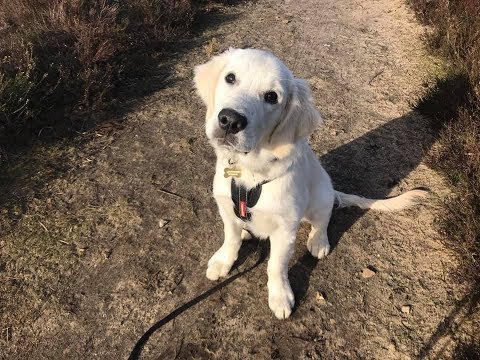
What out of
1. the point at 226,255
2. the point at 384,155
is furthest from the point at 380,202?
the point at 226,255

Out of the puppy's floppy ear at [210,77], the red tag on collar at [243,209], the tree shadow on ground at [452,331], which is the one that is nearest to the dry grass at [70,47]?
the puppy's floppy ear at [210,77]

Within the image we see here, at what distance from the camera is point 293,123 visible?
2.47 m

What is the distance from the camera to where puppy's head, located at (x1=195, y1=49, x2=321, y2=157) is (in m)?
2.20

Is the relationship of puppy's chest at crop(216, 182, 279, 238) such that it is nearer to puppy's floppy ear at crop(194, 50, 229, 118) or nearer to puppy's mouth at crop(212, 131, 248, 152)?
puppy's mouth at crop(212, 131, 248, 152)

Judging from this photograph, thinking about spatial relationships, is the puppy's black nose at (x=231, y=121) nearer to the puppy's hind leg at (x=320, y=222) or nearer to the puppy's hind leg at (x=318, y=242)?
the puppy's hind leg at (x=320, y=222)

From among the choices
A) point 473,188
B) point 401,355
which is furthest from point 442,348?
point 473,188

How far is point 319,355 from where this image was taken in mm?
2781

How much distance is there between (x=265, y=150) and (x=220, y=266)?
114cm

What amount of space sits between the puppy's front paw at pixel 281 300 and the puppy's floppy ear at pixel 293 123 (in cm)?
106

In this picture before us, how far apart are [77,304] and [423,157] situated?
3517mm

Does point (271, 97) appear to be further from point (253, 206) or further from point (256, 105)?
point (253, 206)

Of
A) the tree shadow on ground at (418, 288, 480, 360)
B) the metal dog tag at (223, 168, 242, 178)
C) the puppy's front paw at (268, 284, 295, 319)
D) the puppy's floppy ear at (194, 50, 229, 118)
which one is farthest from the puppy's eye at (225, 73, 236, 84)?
the tree shadow on ground at (418, 288, 480, 360)

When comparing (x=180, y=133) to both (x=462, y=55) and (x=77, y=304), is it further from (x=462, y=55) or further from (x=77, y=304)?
(x=462, y=55)

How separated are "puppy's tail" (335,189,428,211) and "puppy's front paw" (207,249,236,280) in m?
1.11
